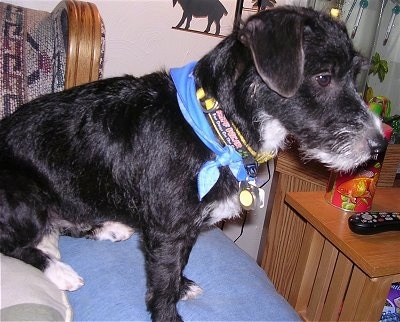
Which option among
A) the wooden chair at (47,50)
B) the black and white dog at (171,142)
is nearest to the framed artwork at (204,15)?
the wooden chair at (47,50)

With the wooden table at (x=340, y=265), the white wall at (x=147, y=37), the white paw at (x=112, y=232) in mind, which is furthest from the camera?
the white wall at (x=147, y=37)

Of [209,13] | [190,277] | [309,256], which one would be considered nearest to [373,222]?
[309,256]

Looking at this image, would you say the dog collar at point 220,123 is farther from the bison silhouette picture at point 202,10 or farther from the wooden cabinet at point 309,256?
the bison silhouette picture at point 202,10

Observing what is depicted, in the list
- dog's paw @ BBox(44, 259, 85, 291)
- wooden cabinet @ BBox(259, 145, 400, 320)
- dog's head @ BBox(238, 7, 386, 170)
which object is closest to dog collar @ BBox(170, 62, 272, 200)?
dog's head @ BBox(238, 7, 386, 170)

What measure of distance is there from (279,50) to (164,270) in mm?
720

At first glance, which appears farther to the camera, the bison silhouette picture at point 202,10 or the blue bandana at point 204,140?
the bison silhouette picture at point 202,10

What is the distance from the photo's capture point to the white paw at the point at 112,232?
1590mm

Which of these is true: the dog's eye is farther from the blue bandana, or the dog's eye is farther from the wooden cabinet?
the wooden cabinet

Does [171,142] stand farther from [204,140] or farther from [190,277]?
[190,277]

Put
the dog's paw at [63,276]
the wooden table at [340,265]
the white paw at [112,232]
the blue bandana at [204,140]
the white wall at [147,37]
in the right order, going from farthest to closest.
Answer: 1. the white wall at [147,37]
2. the white paw at [112,232]
3. the wooden table at [340,265]
4. the dog's paw at [63,276]
5. the blue bandana at [204,140]

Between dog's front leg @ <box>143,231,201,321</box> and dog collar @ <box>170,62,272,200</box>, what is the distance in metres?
0.18

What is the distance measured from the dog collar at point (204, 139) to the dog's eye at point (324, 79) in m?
0.27

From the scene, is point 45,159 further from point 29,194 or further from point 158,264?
point 158,264

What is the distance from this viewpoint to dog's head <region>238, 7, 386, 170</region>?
1063mm
